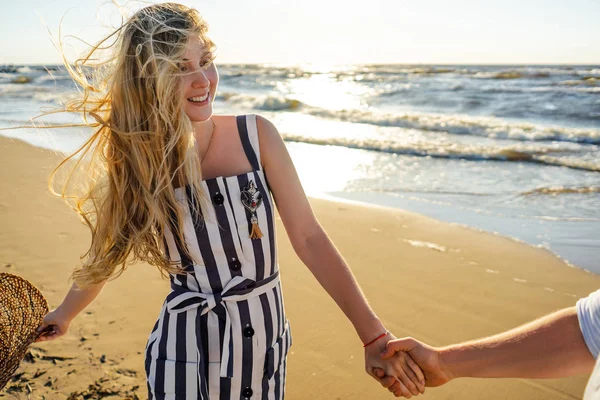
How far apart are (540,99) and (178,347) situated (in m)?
21.1

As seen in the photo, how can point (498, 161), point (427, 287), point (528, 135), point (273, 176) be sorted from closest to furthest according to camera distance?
point (273, 176) < point (427, 287) < point (498, 161) < point (528, 135)

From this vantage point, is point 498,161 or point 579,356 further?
point 498,161

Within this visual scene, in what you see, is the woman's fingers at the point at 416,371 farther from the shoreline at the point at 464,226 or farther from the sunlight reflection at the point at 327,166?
the sunlight reflection at the point at 327,166

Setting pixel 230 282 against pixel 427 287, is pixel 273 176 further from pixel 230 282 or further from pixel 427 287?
pixel 427 287

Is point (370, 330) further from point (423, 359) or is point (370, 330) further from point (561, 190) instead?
point (561, 190)

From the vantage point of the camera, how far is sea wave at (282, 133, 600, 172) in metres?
10.0

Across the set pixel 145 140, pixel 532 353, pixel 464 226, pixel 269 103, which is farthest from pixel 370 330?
pixel 269 103

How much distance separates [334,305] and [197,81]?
2.77 meters

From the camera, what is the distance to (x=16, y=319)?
216cm

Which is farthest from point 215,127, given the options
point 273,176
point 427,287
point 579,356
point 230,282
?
point 427,287

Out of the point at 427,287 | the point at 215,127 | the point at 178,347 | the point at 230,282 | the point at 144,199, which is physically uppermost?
the point at 215,127

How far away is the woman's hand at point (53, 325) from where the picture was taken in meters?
2.20

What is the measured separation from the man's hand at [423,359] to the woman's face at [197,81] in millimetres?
1195

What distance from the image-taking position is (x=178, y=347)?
189cm
